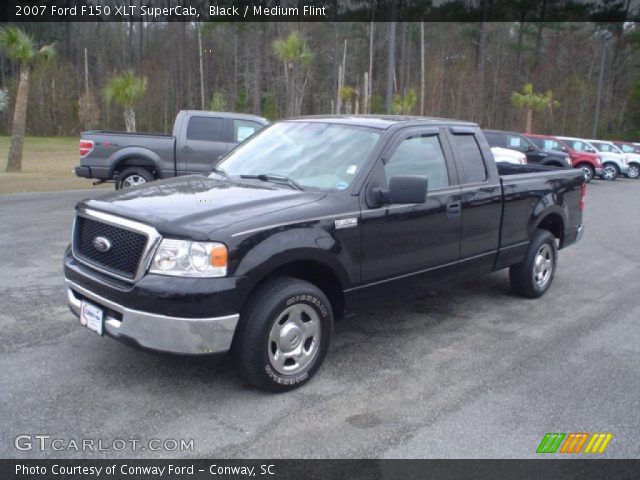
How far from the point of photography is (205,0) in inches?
1825

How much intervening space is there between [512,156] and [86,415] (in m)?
17.8

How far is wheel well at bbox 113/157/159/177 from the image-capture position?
40.0 ft

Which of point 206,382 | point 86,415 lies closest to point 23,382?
point 86,415

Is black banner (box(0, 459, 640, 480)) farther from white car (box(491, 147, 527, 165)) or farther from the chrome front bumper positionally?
white car (box(491, 147, 527, 165))

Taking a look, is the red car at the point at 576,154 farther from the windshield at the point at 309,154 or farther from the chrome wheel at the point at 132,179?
the windshield at the point at 309,154

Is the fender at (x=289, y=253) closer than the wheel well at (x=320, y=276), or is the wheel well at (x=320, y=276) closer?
A: the fender at (x=289, y=253)

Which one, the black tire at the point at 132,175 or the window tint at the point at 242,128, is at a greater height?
the window tint at the point at 242,128

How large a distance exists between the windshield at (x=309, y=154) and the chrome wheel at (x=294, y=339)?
1.00 meters

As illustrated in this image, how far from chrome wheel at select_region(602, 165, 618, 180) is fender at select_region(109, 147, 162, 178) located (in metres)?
21.8

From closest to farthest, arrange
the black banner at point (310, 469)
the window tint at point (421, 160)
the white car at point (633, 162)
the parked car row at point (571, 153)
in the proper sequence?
the black banner at point (310, 469), the window tint at point (421, 160), the parked car row at point (571, 153), the white car at point (633, 162)

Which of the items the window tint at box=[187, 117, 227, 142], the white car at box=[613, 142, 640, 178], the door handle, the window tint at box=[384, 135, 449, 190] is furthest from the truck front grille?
the white car at box=[613, 142, 640, 178]

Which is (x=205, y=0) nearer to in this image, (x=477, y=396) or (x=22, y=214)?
(x=22, y=214)

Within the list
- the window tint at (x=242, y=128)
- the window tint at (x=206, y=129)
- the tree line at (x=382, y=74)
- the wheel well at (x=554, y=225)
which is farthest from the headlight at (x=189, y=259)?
the tree line at (x=382, y=74)

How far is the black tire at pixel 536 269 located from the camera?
633 cm
